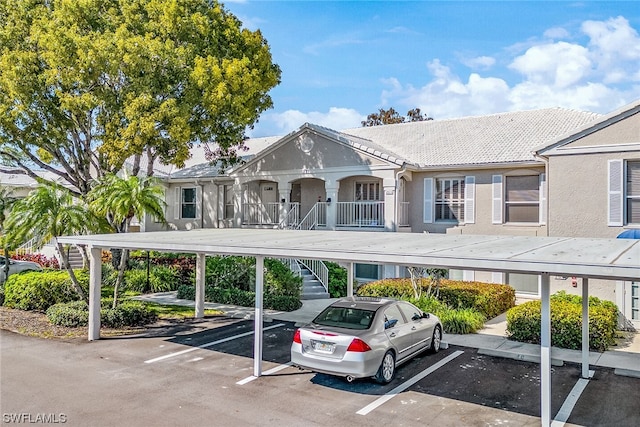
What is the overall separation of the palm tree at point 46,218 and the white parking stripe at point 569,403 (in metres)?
12.4

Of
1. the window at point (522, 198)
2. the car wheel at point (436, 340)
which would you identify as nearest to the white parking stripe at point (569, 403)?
the car wheel at point (436, 340)

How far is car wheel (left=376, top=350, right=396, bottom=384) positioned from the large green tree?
11866 millimetres

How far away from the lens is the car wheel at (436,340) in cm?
1110

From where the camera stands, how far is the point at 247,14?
791 inches

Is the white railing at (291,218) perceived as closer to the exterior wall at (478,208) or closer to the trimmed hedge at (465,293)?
the exterior wall at (478,208)

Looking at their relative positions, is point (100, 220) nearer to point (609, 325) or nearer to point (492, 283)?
point (492, 283)

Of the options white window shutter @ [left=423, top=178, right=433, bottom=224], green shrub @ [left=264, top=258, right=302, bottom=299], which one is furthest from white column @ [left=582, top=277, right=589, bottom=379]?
white window shutter @ [left=423, top=178, right=433, bottom=224]

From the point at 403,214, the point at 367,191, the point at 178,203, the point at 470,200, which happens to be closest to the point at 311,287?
the point at 403,214

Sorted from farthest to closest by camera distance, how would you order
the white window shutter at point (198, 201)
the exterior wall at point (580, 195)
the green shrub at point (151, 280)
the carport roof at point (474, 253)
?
the white window shutter at point (198, 201), the green shrub at point (151, 280), the exterior wall at point (580, 195), the carport roof at point (474, 253)

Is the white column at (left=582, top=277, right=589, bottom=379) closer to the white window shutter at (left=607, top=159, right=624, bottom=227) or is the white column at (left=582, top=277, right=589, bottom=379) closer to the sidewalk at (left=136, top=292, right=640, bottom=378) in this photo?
the sidewalk at (left=136, top=292, right=640, bottom=378)

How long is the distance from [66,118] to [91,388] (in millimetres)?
12832

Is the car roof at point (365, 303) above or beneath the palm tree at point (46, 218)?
beneath

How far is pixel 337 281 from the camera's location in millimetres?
19453

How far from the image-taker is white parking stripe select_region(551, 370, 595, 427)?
290 inches
